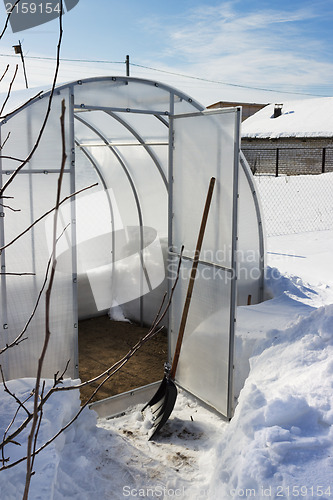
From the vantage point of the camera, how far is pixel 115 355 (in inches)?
265

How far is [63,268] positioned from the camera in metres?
4.73

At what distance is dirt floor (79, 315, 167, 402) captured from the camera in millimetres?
5934

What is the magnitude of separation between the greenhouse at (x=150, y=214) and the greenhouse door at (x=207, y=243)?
0.03 feet

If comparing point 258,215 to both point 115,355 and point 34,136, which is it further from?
point 34,136

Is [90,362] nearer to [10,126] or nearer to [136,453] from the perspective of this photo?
[136,453]

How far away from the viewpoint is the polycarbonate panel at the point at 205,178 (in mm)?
4750

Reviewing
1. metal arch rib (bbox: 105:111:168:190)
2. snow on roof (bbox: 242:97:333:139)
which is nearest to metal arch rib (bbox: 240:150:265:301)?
metal arch rib (bbox: 105:111:168:190)

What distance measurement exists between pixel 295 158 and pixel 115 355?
55.9 feet

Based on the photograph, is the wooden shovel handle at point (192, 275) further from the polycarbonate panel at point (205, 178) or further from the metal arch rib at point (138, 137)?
the metal arch rib at point (138, 137)

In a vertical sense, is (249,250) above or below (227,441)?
above

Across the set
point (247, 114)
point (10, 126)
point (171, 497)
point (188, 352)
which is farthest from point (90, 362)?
point (247, 114)

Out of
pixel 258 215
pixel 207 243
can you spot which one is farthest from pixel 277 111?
pixel 207 243

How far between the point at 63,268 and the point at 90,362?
2.18 metres

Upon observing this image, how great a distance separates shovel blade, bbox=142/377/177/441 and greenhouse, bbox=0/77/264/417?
0.39 m
